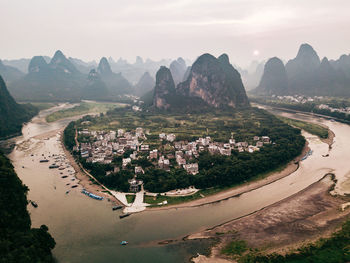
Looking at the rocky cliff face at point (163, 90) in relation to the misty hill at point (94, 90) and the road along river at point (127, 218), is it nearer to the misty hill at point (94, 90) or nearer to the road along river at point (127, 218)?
the misty hill at point (94, 90)

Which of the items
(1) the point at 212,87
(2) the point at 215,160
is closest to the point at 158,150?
(2) the point at 215,160

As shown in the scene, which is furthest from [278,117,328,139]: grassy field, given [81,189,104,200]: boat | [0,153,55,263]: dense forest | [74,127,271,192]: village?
[0,153,55,263]: dense forest

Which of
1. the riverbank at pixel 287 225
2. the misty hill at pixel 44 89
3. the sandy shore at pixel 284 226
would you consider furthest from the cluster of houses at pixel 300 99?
the misty hill at pixel 44 89

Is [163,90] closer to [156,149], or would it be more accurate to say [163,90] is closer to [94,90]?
[156,149]

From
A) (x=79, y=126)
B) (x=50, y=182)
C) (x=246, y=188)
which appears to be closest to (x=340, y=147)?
(x=246, y=188)

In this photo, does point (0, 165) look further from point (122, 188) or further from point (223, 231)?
point (223, 231)

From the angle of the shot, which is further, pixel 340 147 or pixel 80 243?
pixel 340 147
